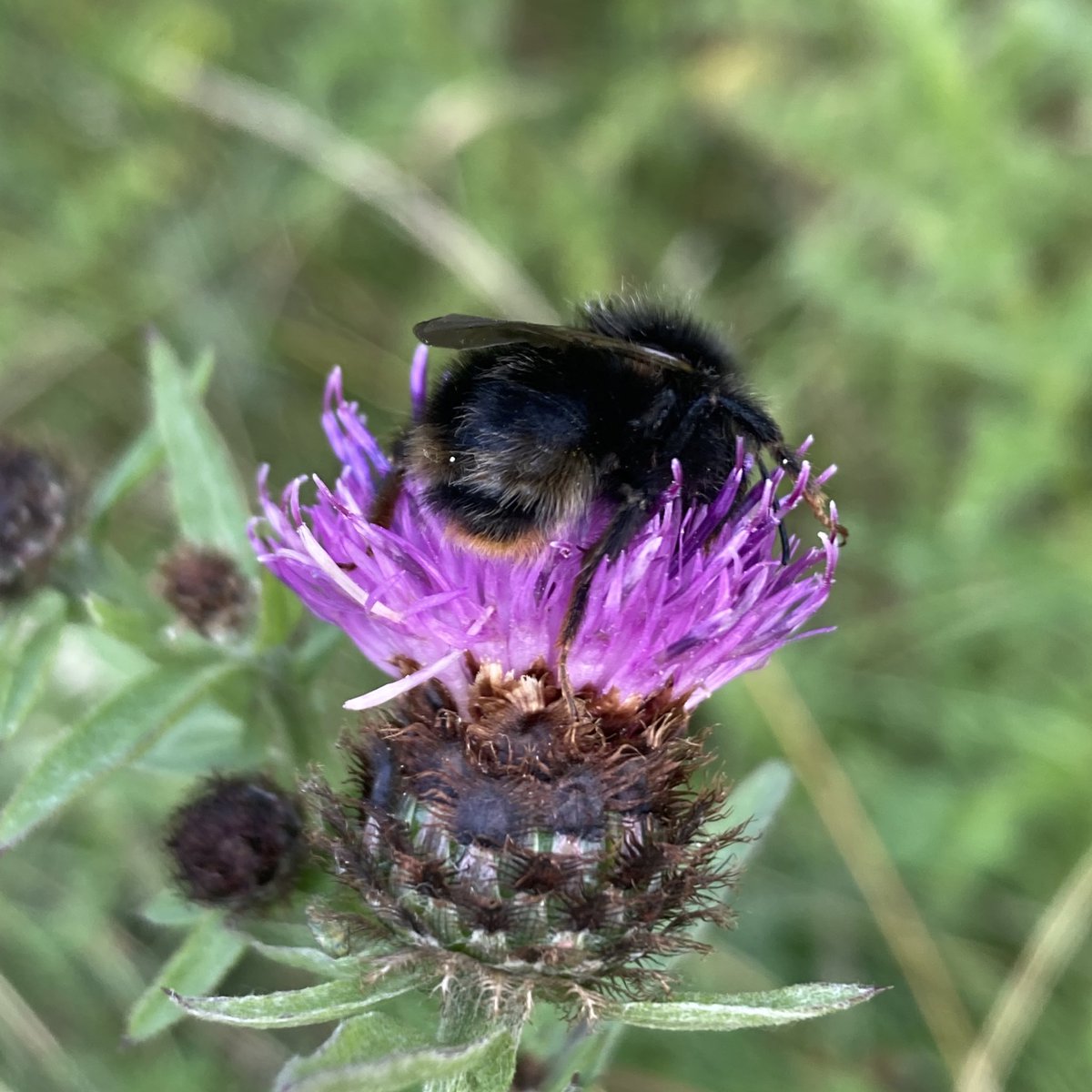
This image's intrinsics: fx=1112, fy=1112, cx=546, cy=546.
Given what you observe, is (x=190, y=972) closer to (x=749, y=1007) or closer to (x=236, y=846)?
(x=236, y=846)

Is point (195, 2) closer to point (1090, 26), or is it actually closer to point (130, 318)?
point (130, 318)

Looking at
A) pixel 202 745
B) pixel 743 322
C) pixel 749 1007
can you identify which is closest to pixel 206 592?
pixel 202 745

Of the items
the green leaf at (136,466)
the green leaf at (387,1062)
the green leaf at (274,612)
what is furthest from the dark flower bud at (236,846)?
the green leaf at (136,466)

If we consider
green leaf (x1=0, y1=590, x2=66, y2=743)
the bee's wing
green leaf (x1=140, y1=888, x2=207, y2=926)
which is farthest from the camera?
green leaf (x1=0, y1=590, x2=66, y2=743)

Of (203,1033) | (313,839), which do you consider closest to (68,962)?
(203,1033)

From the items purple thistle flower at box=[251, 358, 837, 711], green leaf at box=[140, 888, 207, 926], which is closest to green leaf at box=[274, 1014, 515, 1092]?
purple thistle flower at box=[251, 358, 837, 711]

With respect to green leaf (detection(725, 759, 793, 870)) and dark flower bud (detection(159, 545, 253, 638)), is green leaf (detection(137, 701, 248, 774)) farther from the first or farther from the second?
green leaf (detection(725, 759, 793, 870))
